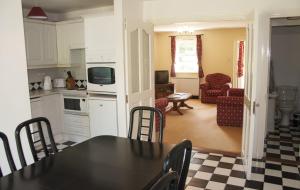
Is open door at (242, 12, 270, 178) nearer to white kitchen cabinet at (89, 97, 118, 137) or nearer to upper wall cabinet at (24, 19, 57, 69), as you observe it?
white kitchen cabinet at (89, 97, 118, 137)

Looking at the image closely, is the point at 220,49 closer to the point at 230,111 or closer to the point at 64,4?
the point at 230,111

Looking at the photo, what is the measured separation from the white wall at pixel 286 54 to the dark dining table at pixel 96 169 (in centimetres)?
481

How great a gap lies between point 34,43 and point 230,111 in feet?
12.9

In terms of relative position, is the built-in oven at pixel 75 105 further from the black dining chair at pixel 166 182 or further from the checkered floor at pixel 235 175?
the black dining chair at pixel 166 182

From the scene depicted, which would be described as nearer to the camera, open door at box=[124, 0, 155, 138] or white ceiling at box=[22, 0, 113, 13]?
→ open door at box=[124, 0, 155, 138]

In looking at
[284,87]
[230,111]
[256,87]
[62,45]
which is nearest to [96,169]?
[256,87]

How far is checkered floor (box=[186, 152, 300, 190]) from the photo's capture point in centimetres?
292

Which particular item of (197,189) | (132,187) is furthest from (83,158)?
(197,189)

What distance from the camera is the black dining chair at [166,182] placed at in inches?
38.3

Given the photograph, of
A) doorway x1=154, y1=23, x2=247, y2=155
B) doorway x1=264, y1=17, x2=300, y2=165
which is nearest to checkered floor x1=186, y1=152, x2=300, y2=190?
doorway x1=264, y1=17, x2=300, y2=165

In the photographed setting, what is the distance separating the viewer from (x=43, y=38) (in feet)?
14.8

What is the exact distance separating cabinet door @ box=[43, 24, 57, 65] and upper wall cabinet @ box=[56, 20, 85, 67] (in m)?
0.07

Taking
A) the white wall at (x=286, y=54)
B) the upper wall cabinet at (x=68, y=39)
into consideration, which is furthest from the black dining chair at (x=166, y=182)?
the white wall at (x=286, y=54)

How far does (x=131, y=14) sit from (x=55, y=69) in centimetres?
266
